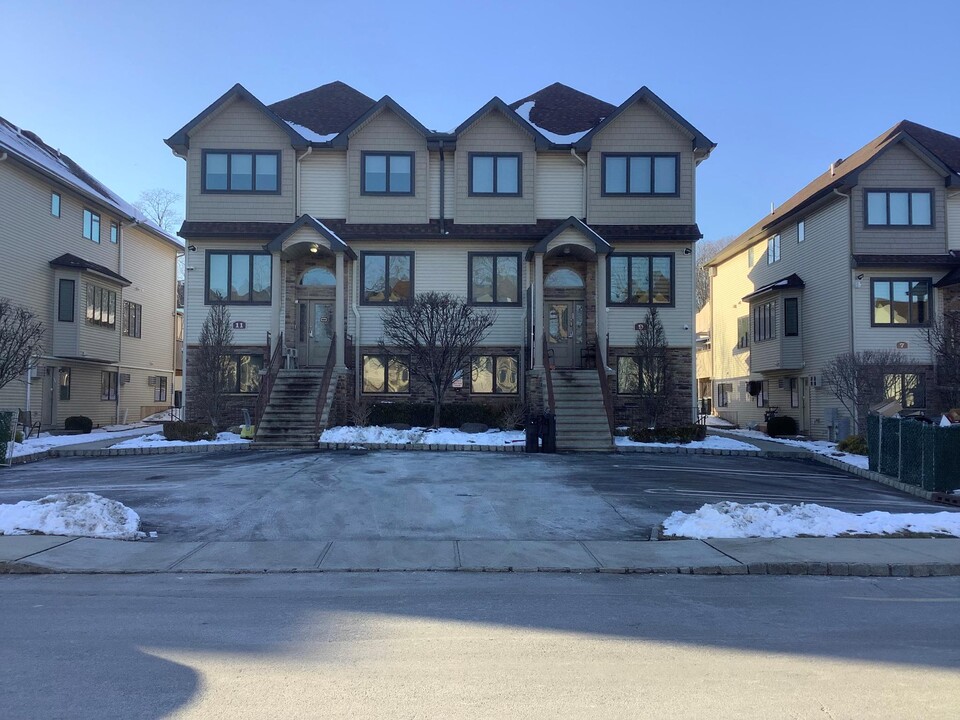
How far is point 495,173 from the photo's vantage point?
990 inches

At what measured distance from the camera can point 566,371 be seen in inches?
901

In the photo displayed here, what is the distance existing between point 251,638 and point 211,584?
2.24 meters

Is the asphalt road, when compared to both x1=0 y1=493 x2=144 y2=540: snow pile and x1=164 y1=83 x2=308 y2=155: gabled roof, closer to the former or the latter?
x1=0 y1=493 x2=144 y2=540: snow pile

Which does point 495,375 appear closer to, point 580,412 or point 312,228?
point 580,412


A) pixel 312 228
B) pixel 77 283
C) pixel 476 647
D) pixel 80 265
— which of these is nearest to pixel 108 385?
pixel 77 283

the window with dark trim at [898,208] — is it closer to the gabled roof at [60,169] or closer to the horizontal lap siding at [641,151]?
the horizontal lap siding at [641,151]

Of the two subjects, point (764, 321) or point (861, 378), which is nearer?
point (861, 378)

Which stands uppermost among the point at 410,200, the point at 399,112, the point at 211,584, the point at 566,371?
the point at 399,112

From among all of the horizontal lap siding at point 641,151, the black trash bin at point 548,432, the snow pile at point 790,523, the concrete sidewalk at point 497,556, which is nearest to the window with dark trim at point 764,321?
the horizontal lap siding at point 641,151

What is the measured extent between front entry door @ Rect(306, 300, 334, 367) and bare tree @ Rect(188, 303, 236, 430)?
7.97 ft

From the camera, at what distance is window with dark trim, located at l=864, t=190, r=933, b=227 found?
26.0 metres

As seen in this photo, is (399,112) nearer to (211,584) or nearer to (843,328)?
(843,328)

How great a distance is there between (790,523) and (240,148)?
20.2 meters

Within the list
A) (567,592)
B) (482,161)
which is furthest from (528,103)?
(567,592)
